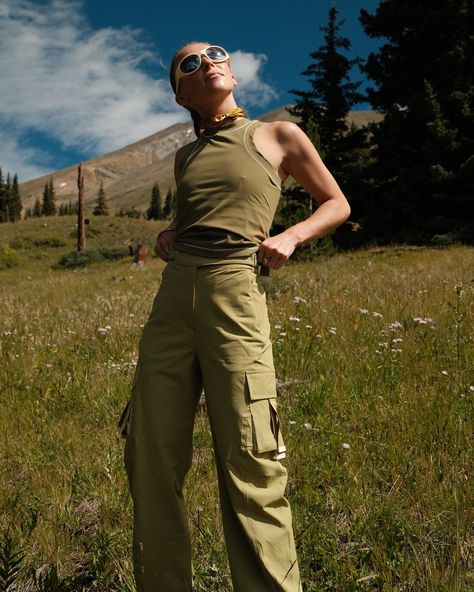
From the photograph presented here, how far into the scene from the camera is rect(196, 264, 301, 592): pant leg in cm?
181

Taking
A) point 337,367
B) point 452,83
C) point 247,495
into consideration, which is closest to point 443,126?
point 452,83

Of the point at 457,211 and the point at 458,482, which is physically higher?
the point at 457,211

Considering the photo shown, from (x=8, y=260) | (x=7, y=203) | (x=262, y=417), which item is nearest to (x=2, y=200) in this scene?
(x=7, y=203)

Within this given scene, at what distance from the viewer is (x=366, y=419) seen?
11.7 feet

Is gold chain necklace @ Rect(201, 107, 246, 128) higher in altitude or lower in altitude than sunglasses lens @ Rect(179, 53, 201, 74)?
lower

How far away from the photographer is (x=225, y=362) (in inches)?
75.7

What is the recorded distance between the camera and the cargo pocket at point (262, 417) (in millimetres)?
1843

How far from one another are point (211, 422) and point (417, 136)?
65.3 ft

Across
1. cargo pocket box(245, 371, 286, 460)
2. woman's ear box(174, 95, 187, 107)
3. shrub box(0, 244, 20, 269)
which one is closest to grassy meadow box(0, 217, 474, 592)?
cargo pocket box(245, 371, 286, 460)

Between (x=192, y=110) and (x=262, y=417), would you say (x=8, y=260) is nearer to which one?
(x=192, y=110)

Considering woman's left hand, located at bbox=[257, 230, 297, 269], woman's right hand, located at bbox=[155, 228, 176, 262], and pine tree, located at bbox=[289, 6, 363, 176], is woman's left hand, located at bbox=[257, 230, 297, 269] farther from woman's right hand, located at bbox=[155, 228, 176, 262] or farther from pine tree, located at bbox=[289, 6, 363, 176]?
pine tree, located at bbox=[289, 6, 363, 176]

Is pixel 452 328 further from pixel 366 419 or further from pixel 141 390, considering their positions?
pixel 141 390

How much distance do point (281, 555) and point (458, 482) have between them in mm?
1380

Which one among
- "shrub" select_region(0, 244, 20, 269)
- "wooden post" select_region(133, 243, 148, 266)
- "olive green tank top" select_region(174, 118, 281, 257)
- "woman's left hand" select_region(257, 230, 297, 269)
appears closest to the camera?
"woman's left hand" select_region(257, 230, 297, 269)
